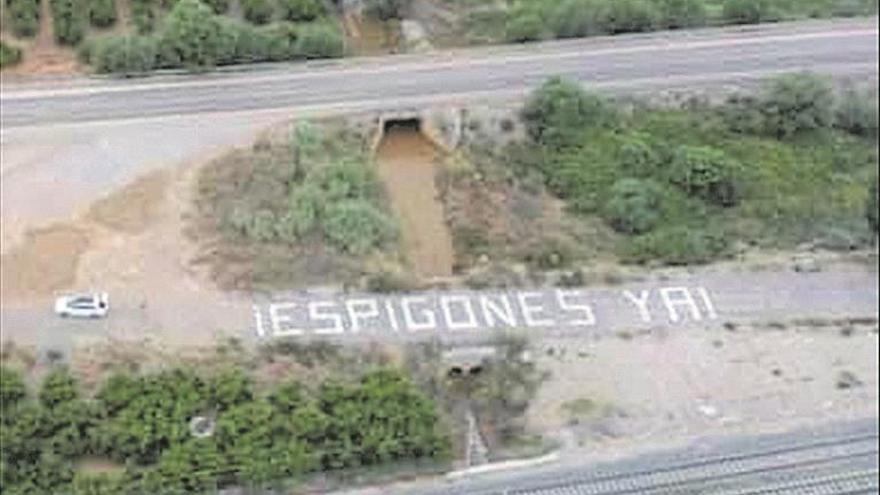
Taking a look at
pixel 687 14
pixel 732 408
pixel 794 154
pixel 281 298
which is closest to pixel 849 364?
pixel 732 408

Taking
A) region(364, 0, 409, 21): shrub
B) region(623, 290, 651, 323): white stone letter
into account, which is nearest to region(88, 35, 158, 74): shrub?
region(364, 0, 409, 21): shrub

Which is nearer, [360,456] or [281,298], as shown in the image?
[360,456]

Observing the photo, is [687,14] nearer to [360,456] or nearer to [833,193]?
[833,193]

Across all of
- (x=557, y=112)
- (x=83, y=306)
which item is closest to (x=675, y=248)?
(x=557, y=112)

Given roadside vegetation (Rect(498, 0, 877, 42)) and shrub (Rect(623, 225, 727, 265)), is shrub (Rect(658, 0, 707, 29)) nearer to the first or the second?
roadside vegetation (Rect(498, 0, 877, 42))

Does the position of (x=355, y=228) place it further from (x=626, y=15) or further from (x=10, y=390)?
(x=626, y=15)

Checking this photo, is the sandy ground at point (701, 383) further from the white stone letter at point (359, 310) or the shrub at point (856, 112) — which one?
the shrub at point (856, 112)
